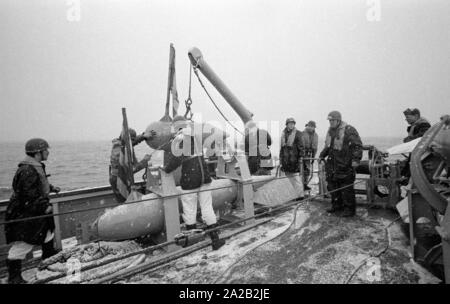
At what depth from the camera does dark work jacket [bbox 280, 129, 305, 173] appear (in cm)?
619

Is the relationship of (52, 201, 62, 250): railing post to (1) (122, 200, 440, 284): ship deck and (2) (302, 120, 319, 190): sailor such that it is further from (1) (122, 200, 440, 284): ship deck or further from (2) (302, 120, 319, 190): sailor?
(2) (302, 120, 319, 190): sailor

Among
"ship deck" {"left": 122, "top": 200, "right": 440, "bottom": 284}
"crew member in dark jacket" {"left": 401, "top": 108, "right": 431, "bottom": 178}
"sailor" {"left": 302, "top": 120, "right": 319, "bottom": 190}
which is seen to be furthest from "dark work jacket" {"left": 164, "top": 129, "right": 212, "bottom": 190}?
"sailor" {"left": 302, "top": 120, "right": 319, "bottom": 190}

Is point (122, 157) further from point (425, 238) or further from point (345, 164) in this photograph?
point (425, 238)

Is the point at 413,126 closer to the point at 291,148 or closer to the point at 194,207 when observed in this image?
the point at 291,148

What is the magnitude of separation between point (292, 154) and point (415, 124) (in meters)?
2.50

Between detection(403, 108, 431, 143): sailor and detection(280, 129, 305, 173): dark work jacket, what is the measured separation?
7.11ft

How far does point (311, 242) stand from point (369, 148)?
2.48 m

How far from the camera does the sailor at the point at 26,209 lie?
10.2 feet

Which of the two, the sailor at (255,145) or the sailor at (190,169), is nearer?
the sailor at (190,169)

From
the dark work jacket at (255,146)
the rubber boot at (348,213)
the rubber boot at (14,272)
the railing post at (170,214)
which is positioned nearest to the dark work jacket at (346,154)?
the rubber boot at (348,213)

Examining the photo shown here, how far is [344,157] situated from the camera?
180 inches

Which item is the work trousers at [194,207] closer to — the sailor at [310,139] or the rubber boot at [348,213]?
the rubber boot at [348,213]

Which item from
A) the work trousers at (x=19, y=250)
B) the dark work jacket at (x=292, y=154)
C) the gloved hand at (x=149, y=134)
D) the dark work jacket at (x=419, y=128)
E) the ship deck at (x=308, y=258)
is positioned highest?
the gloved hand at (x=149, y=134)

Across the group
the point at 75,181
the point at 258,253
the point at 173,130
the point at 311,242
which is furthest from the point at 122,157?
the point at 75,181
